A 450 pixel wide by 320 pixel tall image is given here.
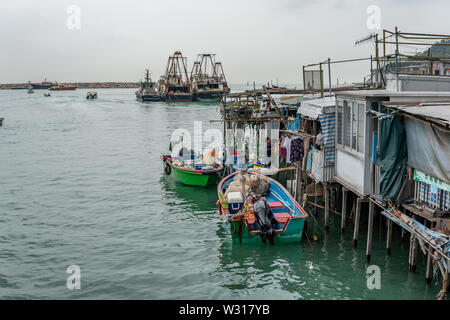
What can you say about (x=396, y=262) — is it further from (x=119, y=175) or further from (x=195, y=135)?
(x=195, y=135)

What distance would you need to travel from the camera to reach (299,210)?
49.5 feet

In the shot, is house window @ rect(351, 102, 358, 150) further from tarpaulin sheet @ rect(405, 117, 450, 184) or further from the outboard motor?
the outboard motor

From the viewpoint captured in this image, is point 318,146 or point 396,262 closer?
point 396,262

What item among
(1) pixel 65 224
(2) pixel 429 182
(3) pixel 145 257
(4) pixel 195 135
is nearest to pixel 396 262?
(2) pixel 429 182

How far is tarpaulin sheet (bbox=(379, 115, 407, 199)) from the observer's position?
38.3 feet

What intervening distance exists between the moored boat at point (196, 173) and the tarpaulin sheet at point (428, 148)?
1284cm

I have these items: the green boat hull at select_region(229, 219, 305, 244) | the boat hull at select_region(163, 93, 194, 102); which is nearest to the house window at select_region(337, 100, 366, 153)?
the green boat hull at select_region(229, 219, 305, 244)

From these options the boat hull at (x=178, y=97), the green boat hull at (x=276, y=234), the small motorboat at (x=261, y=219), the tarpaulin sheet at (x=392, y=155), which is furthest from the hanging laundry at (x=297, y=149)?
the boat hull at (x=178, y=97)

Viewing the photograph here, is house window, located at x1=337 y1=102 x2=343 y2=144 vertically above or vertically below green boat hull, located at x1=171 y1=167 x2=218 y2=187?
above

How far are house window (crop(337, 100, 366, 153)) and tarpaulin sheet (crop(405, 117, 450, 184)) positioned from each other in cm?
154

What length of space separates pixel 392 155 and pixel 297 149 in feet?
18.4

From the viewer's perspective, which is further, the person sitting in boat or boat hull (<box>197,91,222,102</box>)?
boat hull (<box>197,91,222,102</box>)

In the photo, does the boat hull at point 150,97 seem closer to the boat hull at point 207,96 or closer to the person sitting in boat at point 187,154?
the boat hull at point 207,96
